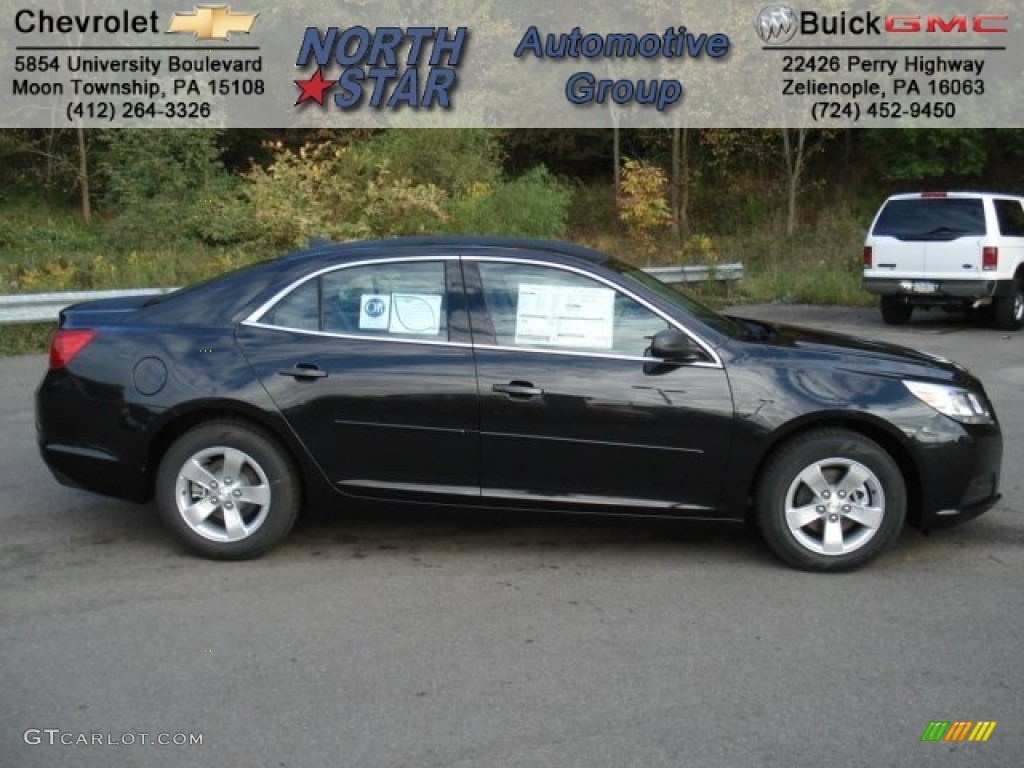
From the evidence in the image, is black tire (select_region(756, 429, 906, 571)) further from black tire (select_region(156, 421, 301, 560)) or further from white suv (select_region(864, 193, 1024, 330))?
white suv (select_region(864, 193, 1024, 330))

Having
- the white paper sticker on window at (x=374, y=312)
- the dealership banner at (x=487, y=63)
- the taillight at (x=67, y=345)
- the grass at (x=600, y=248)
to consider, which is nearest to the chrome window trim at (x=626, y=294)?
the white paper sticker on window at (x=374, y=312)

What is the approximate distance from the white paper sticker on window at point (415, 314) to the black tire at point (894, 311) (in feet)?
39.5

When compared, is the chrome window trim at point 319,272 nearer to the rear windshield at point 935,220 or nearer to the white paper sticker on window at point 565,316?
the white paper sticker on window at point 565,316

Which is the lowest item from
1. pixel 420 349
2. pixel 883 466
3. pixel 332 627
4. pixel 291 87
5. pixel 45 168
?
pixel 332 627

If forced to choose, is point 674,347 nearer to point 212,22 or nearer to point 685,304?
point 685,304

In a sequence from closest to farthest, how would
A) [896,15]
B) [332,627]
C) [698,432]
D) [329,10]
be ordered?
[332,627]
[698,432]
[896,15]
[329,10]

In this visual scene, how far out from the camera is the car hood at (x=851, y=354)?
18.7 feet

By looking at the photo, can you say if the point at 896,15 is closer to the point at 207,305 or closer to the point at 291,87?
the point at 291,87

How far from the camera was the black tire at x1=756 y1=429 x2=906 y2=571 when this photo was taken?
5.56 metres

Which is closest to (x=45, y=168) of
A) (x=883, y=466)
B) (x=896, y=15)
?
(x=896, y=15)

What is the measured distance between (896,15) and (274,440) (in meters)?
24.0

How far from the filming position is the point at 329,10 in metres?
29.0

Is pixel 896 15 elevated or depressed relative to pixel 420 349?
elevated

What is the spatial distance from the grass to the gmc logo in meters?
4.44
